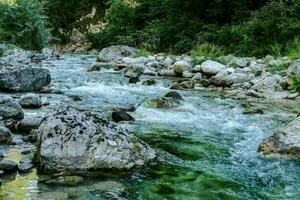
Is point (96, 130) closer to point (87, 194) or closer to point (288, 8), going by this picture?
point (87, 194)

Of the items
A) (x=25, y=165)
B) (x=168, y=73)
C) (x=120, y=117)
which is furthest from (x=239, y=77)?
(x=25, y=165)

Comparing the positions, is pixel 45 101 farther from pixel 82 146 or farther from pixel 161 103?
pixel 82 146

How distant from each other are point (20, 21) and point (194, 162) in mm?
17710

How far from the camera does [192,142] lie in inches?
260

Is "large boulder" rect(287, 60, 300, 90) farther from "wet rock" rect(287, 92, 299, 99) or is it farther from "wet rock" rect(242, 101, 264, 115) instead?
"wet rock" rect(242, 101, 264, 115)

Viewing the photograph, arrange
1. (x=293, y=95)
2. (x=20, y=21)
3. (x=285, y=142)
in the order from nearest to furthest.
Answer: (x=285, y=142) < (x=293, y=95) < (x=20, y=21)

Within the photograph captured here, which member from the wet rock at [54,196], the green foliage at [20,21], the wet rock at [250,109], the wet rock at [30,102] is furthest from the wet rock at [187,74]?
the green foliage at [20,21]

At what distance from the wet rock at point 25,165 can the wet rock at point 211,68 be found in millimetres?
8663

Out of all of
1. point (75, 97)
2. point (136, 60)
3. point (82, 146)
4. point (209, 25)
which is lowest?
point (75, 97)

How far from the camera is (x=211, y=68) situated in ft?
44.1

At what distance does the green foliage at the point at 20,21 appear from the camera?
70.3ft

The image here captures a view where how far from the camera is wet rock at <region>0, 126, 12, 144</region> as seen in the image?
6105 millimetres

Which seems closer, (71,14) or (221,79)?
(221,79)

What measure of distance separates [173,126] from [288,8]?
10308 mm
